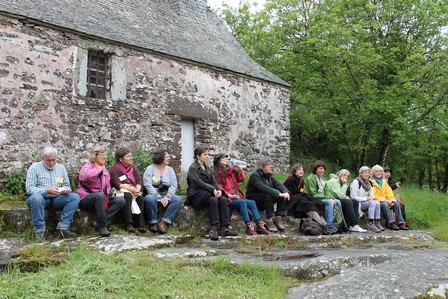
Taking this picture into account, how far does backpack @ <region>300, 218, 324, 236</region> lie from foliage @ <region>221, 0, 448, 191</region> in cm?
918

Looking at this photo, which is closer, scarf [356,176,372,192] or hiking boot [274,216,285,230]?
hiking boot [274,216,285,230]

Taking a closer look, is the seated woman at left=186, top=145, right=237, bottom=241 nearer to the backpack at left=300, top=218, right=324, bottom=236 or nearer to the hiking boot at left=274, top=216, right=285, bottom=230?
the hiking boot at left=274, top=216, right=285, bottom=230

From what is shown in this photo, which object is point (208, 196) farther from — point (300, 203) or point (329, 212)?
point (329, 212)

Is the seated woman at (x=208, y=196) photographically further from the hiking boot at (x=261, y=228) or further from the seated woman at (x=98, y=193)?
the seated woman at (x=98, y=193)

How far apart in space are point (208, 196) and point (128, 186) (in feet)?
4.03

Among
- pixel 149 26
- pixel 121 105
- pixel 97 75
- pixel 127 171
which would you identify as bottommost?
pixel 127 171

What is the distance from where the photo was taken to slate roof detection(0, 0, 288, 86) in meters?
9.74

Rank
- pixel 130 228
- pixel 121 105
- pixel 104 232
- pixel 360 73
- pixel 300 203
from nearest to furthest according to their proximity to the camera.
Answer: pixel 104 232 < pixel 130 228 < pixel 300 203 < pixel 121 105 < pixel 360 73

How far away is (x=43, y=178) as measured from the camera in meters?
6.35

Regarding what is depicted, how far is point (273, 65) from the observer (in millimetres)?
18844

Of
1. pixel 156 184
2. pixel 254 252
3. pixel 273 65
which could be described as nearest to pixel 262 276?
pixel 254 252

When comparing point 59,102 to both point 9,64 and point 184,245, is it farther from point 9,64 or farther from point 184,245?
point 184,245

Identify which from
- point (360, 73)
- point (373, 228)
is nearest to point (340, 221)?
point (373, 228)

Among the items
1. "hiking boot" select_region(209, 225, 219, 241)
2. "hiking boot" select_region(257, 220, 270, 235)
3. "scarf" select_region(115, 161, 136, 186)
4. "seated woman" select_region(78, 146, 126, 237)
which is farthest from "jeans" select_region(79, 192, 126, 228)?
"hiking boot" select_region(257, 220, 270, 235)
